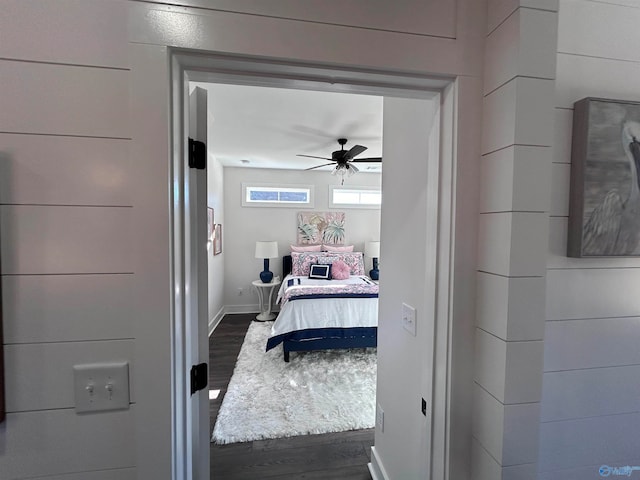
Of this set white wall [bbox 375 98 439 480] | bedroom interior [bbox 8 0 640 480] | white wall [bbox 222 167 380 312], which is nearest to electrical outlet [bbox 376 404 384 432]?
white wall [bbox 375 98 439 480]

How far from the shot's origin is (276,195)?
5.09 metres

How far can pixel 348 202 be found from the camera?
17.4ft

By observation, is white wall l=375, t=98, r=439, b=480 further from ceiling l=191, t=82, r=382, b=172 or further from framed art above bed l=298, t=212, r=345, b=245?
framed art above bed l=298, t=212, r=345, b=245

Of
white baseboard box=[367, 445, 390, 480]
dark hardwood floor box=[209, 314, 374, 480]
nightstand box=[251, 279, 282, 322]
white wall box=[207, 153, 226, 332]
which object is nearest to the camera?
white baseboard box=[367, 445, 390, 480]

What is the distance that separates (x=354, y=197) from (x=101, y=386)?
492 cm

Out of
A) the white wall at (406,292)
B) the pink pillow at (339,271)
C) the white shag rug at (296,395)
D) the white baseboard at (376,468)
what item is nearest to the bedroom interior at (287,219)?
the white shag rug at (296,395)

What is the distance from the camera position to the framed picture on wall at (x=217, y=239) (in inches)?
163

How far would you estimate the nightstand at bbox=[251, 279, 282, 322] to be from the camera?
4590 mm

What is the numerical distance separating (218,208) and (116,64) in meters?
3.97

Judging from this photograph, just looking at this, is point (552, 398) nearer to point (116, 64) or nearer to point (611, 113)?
point (611, 113)

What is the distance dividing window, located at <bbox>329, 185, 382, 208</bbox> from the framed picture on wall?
2075 mm

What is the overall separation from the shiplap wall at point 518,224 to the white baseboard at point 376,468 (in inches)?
44.1

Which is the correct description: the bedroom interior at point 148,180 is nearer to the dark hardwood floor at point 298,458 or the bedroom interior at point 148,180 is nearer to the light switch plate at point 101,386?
the light switch plate at point 101,386

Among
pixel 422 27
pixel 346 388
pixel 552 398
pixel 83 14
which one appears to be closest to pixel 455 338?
pixel 552 398
